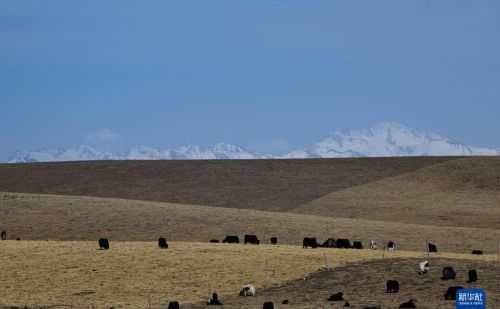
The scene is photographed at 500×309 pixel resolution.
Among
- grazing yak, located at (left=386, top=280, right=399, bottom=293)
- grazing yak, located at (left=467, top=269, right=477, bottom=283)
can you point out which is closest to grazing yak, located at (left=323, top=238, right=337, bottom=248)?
grazing yak, located at (left=467, top=269, right=477, bottom=283)

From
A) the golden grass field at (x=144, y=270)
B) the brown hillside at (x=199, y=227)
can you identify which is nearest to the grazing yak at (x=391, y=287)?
the golden grass field at (x=144, y=270)

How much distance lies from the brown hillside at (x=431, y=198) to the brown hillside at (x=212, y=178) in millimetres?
2620

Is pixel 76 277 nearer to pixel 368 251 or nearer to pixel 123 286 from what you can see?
pixel 123 286

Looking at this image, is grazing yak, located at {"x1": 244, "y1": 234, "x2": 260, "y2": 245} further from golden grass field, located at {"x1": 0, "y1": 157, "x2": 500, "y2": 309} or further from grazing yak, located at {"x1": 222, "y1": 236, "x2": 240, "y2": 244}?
golden grass field, located at {"x1": 0, "y1": 157, "x2": 500, "y2": 309}

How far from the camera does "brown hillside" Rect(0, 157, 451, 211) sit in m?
83.5

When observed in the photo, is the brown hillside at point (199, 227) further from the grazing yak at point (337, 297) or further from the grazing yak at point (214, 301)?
the grazing yak at point (214, 301)

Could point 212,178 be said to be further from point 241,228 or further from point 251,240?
point 251,240

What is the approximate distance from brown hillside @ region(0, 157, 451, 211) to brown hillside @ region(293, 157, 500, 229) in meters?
2.62

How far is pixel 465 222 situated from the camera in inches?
2589

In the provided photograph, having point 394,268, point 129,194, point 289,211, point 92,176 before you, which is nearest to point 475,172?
point 289,211

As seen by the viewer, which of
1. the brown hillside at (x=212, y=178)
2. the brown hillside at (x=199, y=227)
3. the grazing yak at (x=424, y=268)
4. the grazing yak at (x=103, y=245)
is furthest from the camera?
the brown hillside at (x=212, y=178)

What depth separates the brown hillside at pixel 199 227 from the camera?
5531 centimetres

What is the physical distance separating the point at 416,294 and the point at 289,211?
3906 centimetres

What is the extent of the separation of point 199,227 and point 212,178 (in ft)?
119
